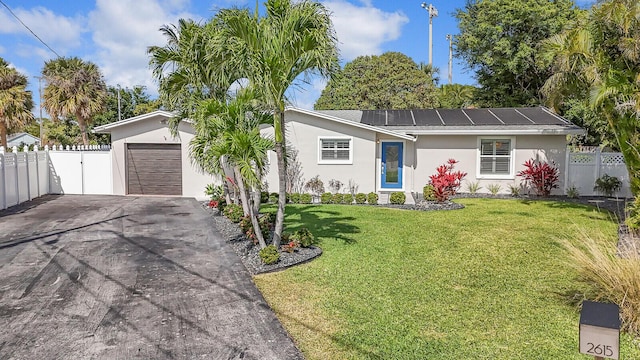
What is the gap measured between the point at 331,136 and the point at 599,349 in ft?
42.5

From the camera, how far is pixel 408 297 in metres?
5.40

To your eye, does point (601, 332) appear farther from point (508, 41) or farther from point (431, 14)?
point (431, 14)

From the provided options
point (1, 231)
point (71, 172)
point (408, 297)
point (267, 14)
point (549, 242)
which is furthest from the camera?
point (71, 172)

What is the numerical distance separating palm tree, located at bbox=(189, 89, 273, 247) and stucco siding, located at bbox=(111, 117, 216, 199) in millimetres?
7965

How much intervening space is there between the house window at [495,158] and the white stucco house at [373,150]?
34mm

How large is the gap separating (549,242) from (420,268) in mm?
3264

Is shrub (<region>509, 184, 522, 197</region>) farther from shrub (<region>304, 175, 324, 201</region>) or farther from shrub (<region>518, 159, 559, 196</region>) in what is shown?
shrub (<region>304, 175, 324, 201</region>)

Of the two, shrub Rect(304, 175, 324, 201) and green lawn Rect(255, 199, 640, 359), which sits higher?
shrub Rect(304, 175, 324, 201)

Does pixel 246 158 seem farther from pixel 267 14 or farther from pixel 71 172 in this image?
pixel 71 172

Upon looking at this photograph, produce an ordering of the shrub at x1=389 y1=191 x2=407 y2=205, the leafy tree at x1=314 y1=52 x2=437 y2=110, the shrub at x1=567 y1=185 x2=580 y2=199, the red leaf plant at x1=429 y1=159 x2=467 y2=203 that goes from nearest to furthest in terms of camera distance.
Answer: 1. the red leaf plant at x1=429 y1=159 x2=467 y2=203
2. the shrub at x1=389 y1=191 x2=407 y2=205
3. the shrub at x1=567 y1=185 x2=580 y2=199
4. the leafy tree at x1=314 y1=52 x2=437 y2=110

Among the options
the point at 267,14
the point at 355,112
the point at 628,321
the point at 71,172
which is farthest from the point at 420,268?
the point at 71,172

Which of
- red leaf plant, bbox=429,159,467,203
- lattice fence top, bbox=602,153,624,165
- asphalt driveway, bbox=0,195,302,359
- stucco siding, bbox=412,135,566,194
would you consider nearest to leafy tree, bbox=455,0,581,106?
lattice fence top, bbox=602,153,624,165

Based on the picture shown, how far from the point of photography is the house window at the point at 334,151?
15.3 metres

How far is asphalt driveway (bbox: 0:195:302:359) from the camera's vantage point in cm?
408
